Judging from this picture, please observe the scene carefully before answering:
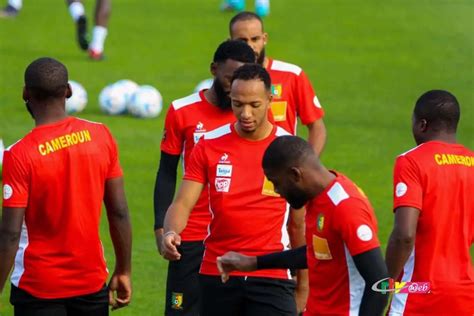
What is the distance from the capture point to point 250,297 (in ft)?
27.8

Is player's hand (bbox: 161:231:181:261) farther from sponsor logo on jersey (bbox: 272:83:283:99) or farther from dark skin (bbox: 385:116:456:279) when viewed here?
sponsor logo on jersey (bbox: 272:83:283:99)

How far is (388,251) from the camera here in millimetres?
7668

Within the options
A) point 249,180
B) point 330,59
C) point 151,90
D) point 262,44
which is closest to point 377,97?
point 330,59

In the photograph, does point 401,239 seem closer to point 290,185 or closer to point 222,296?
point 290,185

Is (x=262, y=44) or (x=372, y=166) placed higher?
(x=262, y=44)

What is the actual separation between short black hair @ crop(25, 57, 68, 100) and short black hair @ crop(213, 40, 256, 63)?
1.92m

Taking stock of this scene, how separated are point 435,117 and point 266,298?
5.81 feet

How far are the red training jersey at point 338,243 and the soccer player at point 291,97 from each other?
11.6 feet

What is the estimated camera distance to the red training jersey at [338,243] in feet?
21.8

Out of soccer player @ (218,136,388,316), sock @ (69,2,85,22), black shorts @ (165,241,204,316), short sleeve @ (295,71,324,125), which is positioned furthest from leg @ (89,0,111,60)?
soccer player @ (218,136,388,316)

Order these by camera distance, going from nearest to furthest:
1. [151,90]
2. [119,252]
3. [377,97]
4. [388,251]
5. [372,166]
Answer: [388,251]
[119,252]
[372,166]
[151,90]
[377,97]

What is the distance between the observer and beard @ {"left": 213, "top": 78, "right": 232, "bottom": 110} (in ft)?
31.1

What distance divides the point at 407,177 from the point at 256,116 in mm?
1245

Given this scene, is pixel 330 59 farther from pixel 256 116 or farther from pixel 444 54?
pixel 256 116
